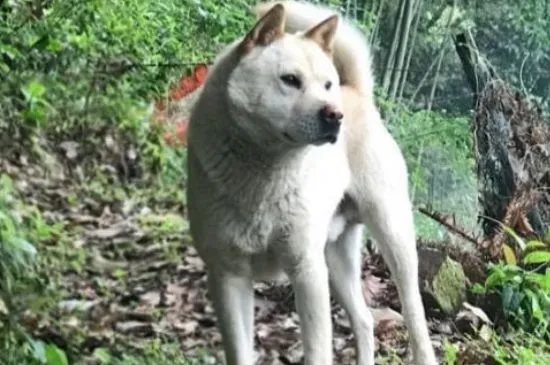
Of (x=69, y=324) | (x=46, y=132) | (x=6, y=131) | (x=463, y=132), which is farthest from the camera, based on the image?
(x=463, y=132)

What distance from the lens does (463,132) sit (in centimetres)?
637

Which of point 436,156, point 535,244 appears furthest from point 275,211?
point 436,156

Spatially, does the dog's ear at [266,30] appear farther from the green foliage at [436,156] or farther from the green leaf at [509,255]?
the green foliage at [436,156]

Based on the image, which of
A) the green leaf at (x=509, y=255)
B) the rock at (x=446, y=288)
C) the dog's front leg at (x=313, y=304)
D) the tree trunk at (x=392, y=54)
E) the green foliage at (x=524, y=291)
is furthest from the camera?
the tree trunk at (x=392, y=54)

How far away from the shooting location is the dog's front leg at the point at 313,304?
11.1 feet

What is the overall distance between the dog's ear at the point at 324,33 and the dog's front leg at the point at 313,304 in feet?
2.07

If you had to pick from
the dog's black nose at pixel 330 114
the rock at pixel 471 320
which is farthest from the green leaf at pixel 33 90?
the dog's black nose at pixel 330 114

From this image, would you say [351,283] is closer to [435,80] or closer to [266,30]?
[266,30]

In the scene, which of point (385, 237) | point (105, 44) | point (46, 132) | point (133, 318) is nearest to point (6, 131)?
point (46, 132)

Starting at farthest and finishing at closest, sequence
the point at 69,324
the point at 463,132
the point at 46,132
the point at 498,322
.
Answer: the point at 463,132, the point at 46,132, the point at 498,322, the point at 69,324

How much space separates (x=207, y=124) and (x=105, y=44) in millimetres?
3367

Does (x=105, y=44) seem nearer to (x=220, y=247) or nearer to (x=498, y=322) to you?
(x=498, y=322)

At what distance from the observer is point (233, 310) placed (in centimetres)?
342

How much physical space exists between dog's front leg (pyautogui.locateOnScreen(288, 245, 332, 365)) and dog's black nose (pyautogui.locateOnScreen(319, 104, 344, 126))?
1.55ft
